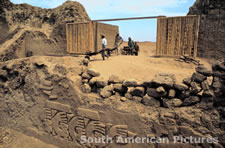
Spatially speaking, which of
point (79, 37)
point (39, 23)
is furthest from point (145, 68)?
point (39, 23)

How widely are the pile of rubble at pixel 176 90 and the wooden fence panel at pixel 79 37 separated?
22.1ft

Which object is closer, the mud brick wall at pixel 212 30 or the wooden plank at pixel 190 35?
the mud brick wall at pixel 212 30

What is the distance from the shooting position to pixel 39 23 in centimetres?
1041

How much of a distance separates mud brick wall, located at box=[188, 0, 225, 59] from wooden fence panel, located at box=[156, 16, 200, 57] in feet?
1.39

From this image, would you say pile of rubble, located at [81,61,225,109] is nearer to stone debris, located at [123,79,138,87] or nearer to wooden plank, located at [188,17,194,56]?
stone debris, located at [123,79,138,87]

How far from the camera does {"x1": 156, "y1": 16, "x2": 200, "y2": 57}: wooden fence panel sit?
7395 mm

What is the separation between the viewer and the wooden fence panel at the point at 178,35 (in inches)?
291

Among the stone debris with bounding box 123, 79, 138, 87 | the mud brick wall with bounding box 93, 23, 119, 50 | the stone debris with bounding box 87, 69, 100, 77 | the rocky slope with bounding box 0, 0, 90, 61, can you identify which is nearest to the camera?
the stone debris with bounding box 123, 79, 138, 87

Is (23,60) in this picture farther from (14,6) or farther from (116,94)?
(14,6)

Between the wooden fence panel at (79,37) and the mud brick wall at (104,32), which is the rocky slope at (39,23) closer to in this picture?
the wooden fence panel at (79,37)

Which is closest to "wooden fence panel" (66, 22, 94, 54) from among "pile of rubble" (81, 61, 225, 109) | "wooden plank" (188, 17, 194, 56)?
"wooden plank" (188, 17, 194, 56)

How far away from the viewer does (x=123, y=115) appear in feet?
9.46

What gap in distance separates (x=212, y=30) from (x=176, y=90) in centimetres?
621

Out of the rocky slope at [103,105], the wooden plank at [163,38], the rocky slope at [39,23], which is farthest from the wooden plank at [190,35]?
the rocky slope at [39,23]
